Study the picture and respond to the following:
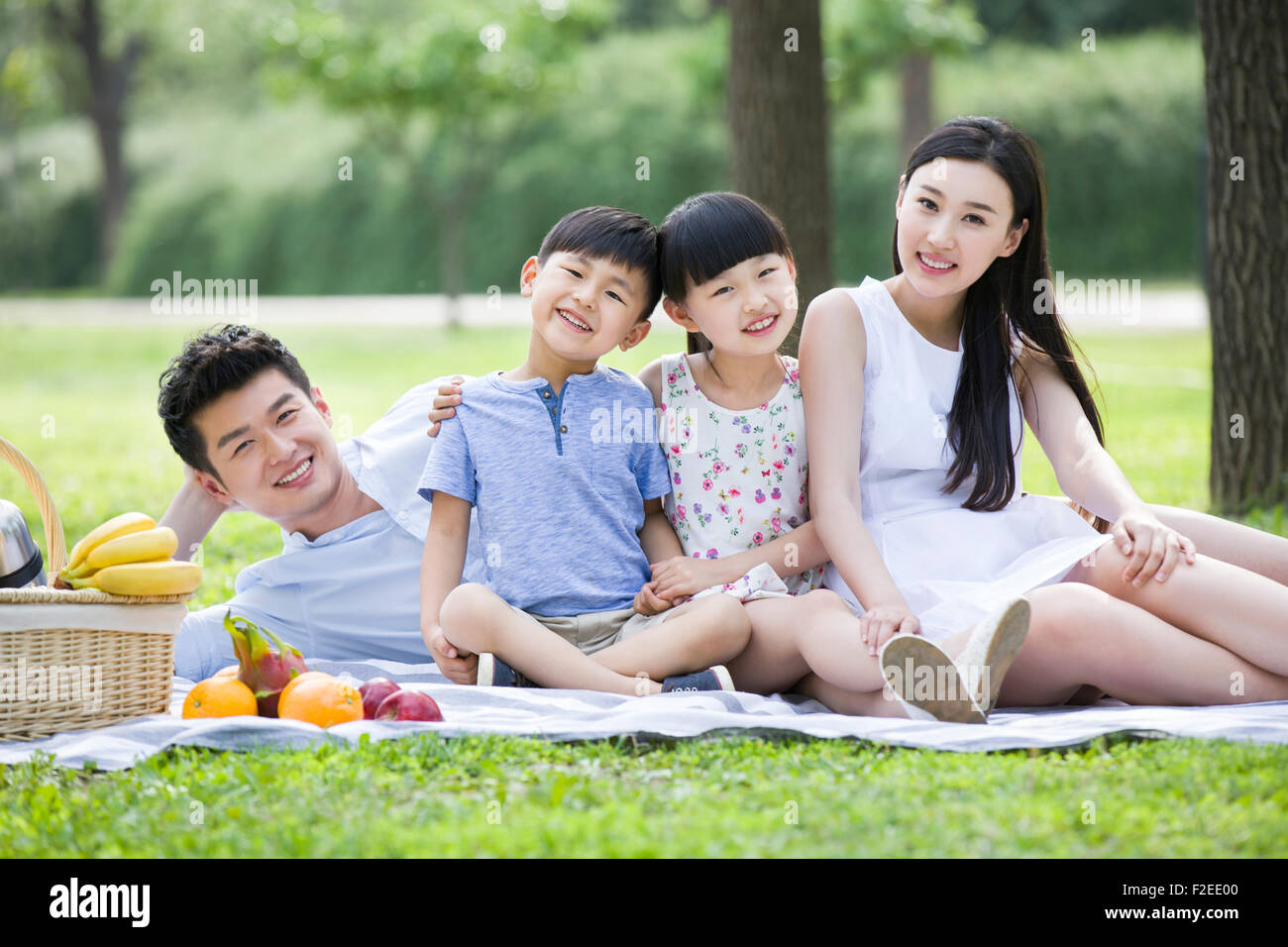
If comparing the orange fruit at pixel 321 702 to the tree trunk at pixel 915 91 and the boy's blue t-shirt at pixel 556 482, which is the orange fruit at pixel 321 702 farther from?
the tree trunk at pixel 915 91

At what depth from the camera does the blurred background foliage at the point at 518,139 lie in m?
17.7

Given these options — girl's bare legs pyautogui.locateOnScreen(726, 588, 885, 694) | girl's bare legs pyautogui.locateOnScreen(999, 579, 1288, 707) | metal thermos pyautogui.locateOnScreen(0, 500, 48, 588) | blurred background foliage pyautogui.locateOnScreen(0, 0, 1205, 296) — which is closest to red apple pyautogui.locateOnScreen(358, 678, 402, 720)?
girl's bare legs pyautogui.locateOnScreen(726, 588, 885, 694)

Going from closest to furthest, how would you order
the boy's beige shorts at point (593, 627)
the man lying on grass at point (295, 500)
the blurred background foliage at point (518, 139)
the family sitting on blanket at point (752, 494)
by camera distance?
the family sitting on blanket at point (752, 494), the boy's beige shorts at point (593, 627), the man lying on grass at point (295, 500), the blurred background foliage at point (518, 139)

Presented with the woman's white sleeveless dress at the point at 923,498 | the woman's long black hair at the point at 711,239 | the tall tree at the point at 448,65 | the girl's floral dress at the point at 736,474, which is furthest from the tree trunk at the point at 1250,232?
the tall tree at the point at 448,65

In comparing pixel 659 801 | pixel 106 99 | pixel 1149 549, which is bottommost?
pixel 659 801

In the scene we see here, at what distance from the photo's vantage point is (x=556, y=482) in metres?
3.44

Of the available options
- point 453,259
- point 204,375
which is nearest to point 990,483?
point 204,375

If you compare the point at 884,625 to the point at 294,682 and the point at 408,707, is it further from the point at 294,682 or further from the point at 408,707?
the point at 294,682

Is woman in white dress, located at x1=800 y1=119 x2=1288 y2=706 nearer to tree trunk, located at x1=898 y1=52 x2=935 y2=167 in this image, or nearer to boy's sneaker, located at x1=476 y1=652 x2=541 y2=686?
boy's sneaker, located at x1=476 y1=652 x2=541 y2=686

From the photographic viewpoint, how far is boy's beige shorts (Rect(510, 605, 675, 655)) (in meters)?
3.40

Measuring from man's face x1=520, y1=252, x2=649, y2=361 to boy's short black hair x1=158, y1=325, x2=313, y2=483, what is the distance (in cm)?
80

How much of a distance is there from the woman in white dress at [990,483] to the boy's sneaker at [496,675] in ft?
2.48

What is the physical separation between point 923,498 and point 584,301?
1041 millimetres

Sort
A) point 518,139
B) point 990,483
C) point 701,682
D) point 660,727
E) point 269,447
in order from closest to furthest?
point 660,727 < point 701,682 < point 990,483 < point 269,447 < point 518,139
